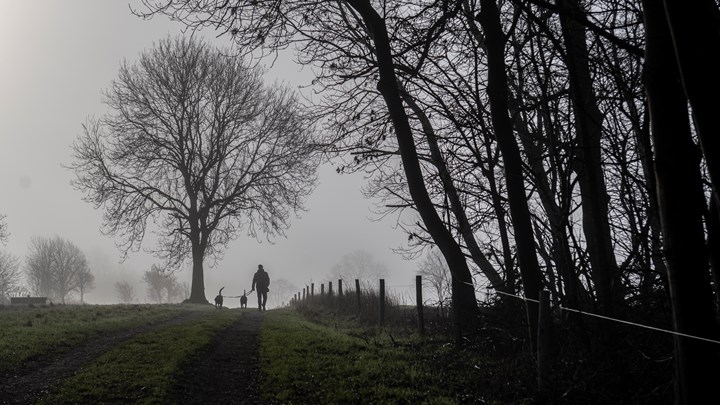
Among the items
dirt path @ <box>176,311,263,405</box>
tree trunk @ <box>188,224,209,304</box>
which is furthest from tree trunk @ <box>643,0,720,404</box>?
tree trunk @ <box>188,224,209,304</box>

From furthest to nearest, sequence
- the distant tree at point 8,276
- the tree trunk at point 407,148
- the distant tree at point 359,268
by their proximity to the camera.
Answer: the distant tree at point 359,268 < the distant tree at point 8,276 < the tree trunk at point 407,148

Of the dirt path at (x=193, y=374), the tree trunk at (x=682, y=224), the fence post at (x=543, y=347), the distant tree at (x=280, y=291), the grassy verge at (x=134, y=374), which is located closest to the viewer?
the tree trunk at (x=682, y=224)

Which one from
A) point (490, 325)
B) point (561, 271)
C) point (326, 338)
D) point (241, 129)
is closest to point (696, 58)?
point (561, 271)

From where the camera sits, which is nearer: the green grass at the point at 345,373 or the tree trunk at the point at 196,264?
the green grass at the point at 345,373

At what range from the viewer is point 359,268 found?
13262 centimetres

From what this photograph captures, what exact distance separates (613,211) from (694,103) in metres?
4.44

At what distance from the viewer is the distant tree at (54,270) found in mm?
74438

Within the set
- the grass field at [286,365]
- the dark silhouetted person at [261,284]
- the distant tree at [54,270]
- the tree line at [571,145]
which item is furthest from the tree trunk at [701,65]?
the distant tree at [54,270]

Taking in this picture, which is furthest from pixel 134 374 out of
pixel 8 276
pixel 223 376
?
pixel 8 276

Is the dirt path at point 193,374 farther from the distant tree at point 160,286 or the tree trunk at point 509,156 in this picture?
the distant tree at point 160,286

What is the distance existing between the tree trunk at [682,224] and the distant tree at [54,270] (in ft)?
276

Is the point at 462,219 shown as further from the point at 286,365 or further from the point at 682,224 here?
the point at 682,224

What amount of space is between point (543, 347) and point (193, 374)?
4707 mm

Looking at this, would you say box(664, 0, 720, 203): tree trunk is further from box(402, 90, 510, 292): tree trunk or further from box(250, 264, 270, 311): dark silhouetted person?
box(250, 264, 270, 311): dark silhouetted person
